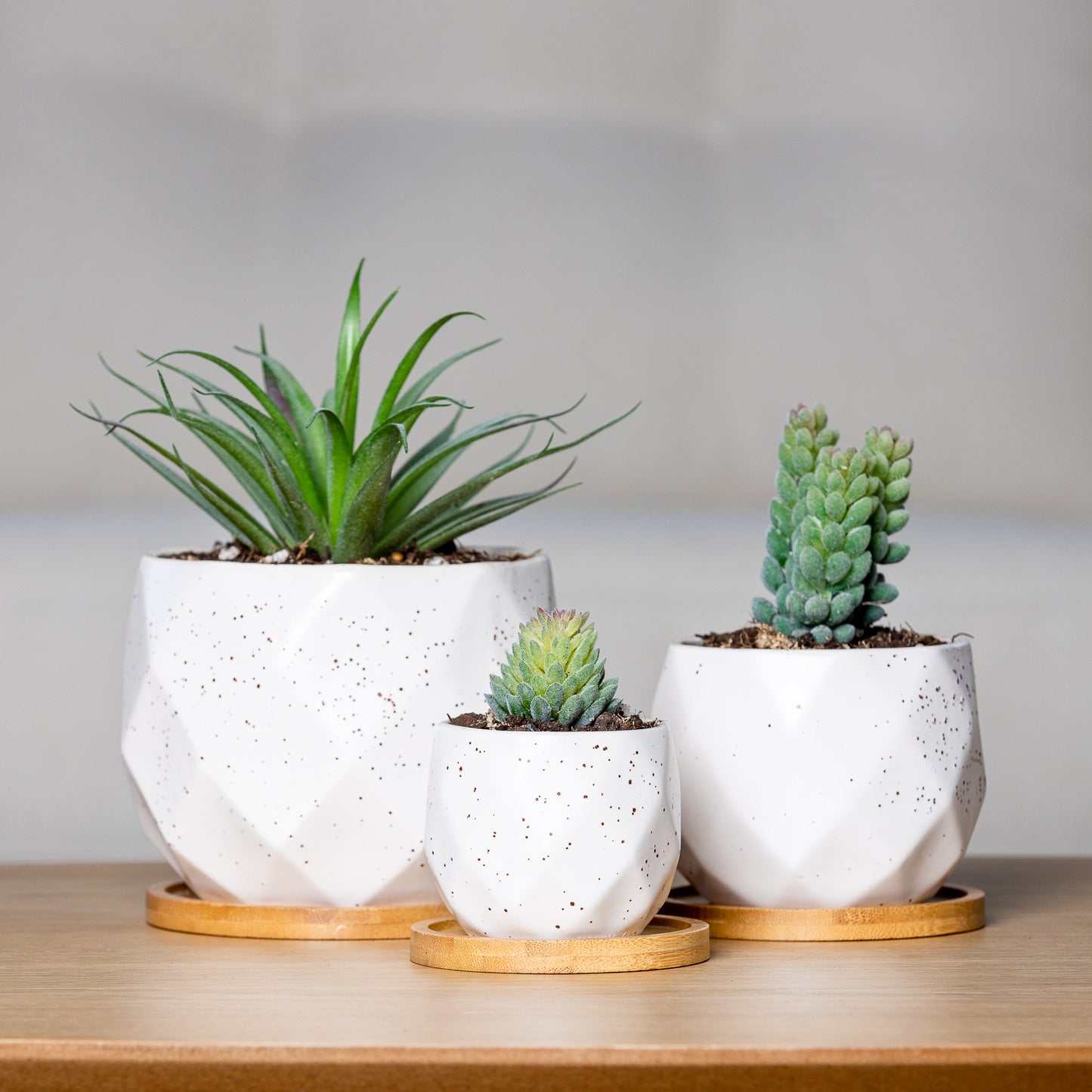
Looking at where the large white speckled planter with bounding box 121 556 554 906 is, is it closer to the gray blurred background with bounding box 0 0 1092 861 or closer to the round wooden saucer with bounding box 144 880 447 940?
the round wooden saucer with bounding box 144 880 447 940

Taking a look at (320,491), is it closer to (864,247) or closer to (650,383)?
(650,383)

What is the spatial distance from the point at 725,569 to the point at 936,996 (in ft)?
2.40

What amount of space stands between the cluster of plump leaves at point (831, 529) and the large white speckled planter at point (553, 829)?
14cm

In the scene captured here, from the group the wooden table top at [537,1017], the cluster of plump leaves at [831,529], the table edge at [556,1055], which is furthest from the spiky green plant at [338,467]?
the table edge at [556,1055]

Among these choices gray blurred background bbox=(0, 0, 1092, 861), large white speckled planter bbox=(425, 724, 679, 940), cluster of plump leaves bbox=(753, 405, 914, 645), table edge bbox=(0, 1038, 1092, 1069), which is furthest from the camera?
gray blurred background bbox=(0, 0, 1092, 861)

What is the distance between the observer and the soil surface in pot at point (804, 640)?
896 mm

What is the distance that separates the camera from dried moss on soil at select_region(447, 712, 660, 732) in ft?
2.58

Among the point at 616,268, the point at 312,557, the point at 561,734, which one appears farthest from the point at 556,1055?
the point at 616,268

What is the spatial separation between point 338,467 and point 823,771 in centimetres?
32

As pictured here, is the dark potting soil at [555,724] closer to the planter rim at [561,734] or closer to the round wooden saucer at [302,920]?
the planter rim at [561,734]

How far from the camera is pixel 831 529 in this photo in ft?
2.85

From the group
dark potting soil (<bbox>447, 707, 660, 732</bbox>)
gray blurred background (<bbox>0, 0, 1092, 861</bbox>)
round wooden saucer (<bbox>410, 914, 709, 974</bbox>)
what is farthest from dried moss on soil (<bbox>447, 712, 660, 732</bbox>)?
gray blurred background (<bbox>0, 0, 1092, 861</bbox>)

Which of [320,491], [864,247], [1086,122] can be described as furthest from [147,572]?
[1086,122]

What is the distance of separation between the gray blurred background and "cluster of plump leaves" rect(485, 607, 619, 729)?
2.03 feet
